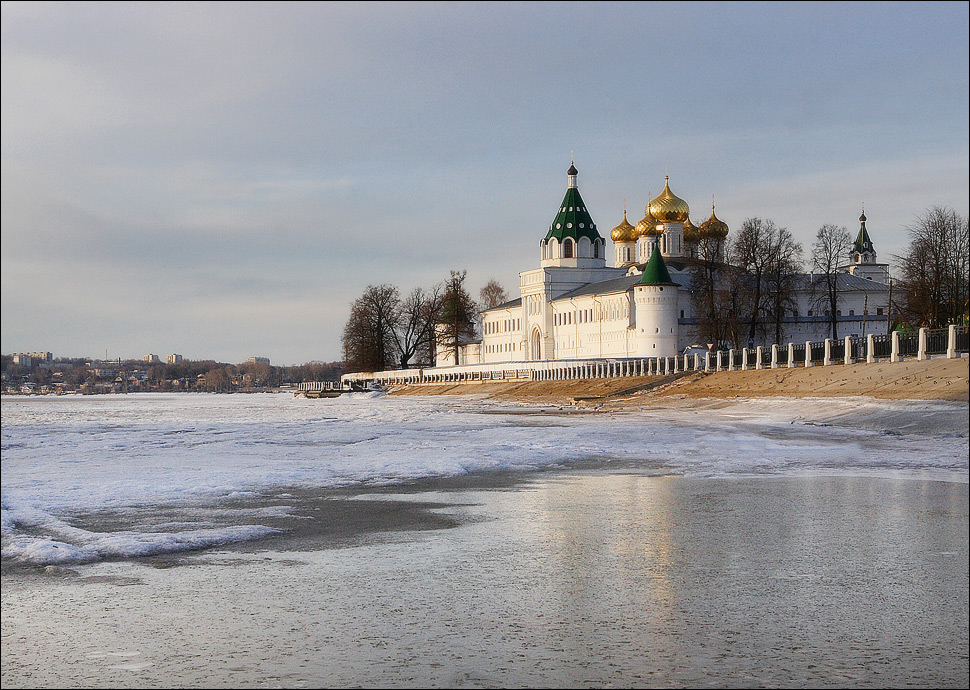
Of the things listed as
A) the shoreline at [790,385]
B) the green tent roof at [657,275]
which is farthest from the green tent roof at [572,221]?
the shoreline at [790,385]

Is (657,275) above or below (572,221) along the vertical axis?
below

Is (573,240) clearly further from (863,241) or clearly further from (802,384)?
(802,384)

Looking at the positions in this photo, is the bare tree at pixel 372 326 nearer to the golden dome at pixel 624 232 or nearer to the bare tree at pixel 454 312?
the bare tree at pixel 454 312

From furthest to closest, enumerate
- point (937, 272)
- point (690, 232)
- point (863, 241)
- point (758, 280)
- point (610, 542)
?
point (863, 241)
point (690, 232)
point (758, 280)
point (937, 272)
point (610, 542)

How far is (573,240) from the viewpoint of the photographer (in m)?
104

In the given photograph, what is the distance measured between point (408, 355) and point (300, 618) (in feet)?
304

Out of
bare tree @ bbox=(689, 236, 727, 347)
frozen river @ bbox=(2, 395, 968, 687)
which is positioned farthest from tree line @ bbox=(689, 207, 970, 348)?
frozen river @ bbox=(2, 395, 968, 687)

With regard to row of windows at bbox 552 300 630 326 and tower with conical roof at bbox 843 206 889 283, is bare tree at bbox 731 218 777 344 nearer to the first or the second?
row of windows at bbox 552 300 630 326

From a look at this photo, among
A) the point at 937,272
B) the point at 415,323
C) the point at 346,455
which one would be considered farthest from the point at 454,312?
the point at 346,455

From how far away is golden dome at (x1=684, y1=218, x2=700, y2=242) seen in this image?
307 feet

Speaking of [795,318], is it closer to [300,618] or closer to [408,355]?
[408,355]

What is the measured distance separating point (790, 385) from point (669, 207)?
64.7m

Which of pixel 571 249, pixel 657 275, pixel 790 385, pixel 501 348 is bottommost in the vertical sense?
pixel 790 385

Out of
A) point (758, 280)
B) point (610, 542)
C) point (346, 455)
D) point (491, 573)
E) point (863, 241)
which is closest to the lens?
point (491, 573)
